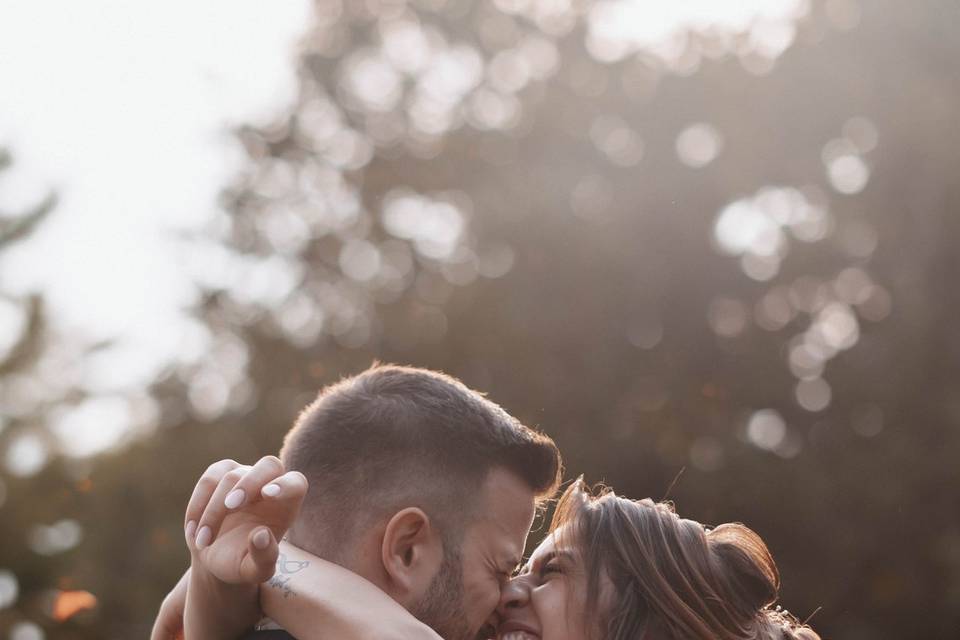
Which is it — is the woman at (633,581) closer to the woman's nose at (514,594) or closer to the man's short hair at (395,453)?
the woman's nose at (514,594)

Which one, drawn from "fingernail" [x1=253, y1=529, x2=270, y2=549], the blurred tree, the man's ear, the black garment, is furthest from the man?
the blurred tree

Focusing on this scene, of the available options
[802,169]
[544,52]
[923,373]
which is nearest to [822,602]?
[923,373]

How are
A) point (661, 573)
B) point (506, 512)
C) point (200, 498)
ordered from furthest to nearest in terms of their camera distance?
1. point (661, 573)
2. point (506, 512)
3. point (200, 498)

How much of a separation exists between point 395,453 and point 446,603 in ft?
1.48

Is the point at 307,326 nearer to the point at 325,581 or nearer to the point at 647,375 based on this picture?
the point at 647,375

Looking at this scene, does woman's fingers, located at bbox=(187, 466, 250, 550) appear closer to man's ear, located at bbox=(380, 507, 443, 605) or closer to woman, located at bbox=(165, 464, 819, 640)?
man's ear, located at bbox=(380, 507, 443, 605)

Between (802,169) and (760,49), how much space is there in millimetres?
2435

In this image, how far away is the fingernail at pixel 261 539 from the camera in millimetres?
2650

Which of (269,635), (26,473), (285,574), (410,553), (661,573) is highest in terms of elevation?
(661,573)

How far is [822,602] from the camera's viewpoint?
56.2 feet

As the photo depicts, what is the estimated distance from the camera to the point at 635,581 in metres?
3.96

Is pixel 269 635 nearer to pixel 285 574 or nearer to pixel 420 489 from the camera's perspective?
pixel 285 574

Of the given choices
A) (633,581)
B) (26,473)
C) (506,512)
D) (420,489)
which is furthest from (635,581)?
(26,473)

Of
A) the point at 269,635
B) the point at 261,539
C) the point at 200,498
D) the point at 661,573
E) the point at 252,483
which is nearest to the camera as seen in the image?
the point at 261,539
